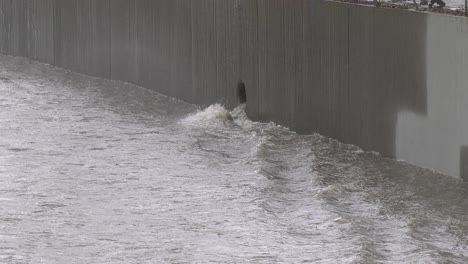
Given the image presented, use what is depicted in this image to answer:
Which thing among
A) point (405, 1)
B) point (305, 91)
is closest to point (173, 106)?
point (305, 91)

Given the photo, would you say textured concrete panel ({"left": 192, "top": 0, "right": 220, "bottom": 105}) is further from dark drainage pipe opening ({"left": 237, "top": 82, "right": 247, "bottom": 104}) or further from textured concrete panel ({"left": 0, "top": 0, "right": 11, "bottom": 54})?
textured concrete panel ({"left": 0, "top": 0, "right": 11, "bottom": 54})

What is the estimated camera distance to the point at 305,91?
73.8 ft

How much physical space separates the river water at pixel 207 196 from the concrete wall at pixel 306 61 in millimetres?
506

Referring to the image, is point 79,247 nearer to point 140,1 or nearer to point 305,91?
point 305,91

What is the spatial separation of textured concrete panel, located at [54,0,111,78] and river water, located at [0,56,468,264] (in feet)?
21.4

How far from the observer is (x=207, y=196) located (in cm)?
1788

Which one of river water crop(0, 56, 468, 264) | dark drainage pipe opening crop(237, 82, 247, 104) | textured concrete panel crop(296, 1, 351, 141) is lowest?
river water crop(0, 56, 468, 264)

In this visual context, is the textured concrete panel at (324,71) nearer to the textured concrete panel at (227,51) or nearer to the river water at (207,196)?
the river water at (207,196)

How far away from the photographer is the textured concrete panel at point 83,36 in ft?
104

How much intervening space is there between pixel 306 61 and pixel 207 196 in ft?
17.8

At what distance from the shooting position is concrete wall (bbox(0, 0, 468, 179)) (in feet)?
60.6

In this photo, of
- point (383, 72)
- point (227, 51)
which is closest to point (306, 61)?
point (383, 72)

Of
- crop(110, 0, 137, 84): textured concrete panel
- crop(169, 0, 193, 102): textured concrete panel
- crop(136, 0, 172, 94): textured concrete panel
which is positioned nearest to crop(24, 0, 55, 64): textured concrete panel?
crop(110, 0, 137, 84): textured concrete panel

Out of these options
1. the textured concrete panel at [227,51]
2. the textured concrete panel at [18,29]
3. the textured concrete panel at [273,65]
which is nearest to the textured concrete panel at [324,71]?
the textured concrete panel at [273,65]
